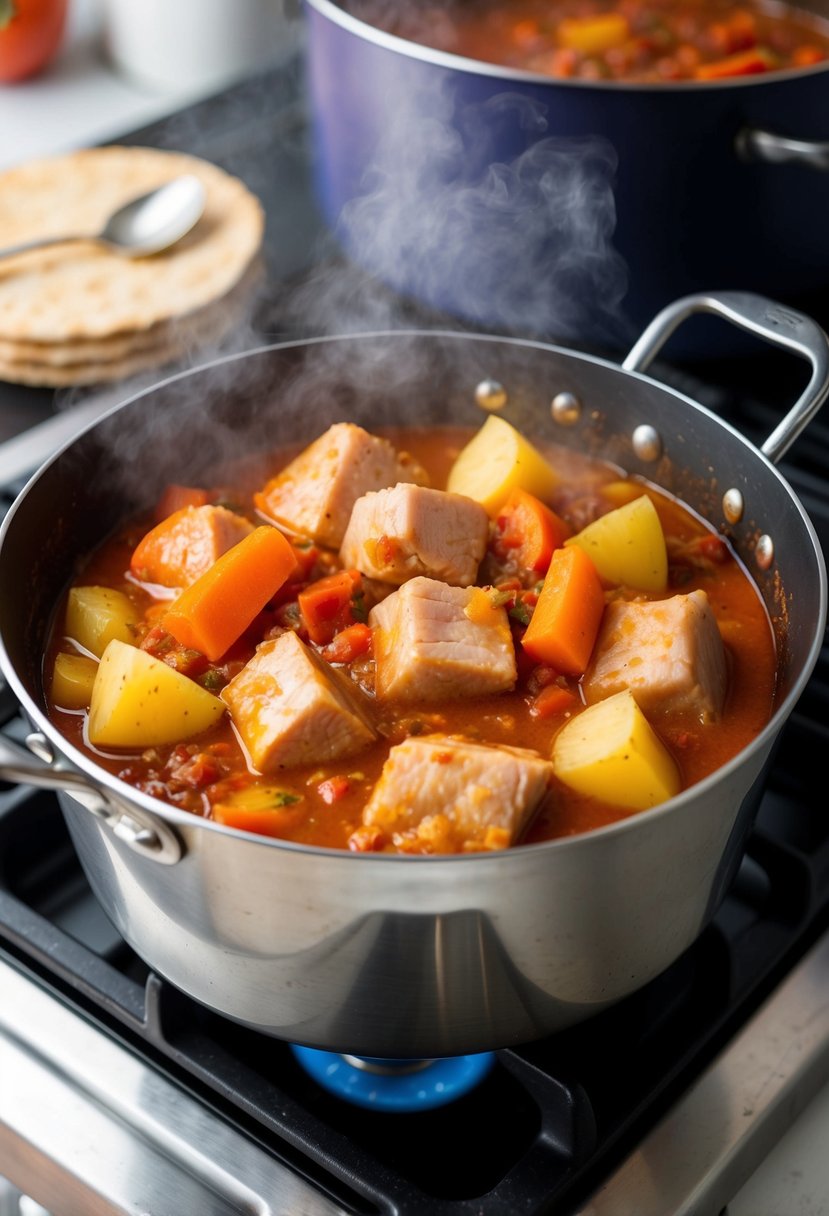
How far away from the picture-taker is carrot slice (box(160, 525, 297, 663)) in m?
1.74

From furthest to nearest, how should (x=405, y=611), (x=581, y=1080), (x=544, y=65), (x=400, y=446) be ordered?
(x=544, y=65) → (x=400, y=446) → (x=405, y=611) → (x=581, y=1080)

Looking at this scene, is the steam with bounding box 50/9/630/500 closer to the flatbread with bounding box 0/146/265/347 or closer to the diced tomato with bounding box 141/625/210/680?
the flatbread with bounding box 0/146/265/347

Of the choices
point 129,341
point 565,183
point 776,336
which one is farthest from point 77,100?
point 776,336

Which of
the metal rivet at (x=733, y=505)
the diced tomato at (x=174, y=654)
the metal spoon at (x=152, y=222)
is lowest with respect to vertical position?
the metal rivet at (x=733, y=505)

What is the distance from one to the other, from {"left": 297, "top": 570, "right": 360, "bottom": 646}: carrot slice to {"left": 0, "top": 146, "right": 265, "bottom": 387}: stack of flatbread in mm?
981

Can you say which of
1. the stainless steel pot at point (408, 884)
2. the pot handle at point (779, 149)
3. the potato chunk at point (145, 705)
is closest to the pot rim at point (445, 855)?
the stainless steel pot at point (408, 884)

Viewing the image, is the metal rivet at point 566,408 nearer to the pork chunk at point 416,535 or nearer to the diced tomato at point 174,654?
the pork chunk at point 416,535

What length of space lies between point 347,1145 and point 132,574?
0.95 m

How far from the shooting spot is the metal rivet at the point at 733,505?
77.3 inches

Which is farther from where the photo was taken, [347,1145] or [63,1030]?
[63,1030]

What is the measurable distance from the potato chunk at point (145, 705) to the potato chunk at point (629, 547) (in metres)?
0.63

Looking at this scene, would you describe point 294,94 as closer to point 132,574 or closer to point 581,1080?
point 132,574

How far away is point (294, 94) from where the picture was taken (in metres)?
3.57

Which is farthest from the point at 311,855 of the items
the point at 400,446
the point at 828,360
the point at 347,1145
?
the point at 400,446
